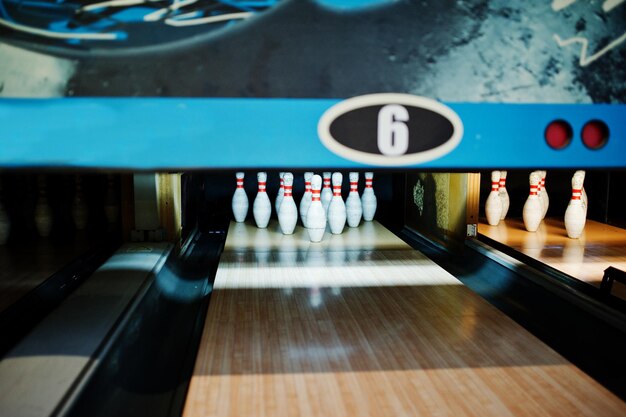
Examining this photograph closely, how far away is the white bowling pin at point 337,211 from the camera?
3678mm

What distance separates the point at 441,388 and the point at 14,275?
5.98 ft

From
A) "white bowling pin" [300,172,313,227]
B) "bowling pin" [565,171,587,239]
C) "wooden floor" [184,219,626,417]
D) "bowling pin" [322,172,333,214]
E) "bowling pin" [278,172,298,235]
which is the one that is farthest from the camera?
"bowling pin" [322,172,333,214]

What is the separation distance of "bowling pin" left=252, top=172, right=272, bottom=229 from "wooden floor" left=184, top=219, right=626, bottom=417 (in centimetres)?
105

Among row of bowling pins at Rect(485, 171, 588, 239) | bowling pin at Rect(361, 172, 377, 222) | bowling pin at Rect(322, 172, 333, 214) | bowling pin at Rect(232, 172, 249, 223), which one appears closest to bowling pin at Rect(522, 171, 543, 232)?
row of bowling pins at Rect(485, 171, 588, 239)

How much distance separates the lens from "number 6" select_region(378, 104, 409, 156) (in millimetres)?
793

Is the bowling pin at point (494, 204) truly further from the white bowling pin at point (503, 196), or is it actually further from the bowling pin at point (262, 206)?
the bowling pin at point (262, 206)

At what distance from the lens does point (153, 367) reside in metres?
1.80

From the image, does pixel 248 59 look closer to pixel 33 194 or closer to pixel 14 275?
pixel 14 275

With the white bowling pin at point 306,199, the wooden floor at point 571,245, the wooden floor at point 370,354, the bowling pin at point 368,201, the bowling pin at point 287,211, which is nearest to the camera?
the wooden floor at point 370,354

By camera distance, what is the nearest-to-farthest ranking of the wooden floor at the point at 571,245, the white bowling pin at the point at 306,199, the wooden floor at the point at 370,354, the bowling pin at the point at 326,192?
the wooden floor at the point at 370,354 < the wooden floor at the point at 571,245 < the white bowling pin at the point at 306,199 < the bowling pin at the point at 326,192

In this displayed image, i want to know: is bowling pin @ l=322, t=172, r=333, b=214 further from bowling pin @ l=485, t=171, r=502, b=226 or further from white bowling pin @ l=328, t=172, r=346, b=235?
bowling pin @ l=485, t=171, r=502, b=226

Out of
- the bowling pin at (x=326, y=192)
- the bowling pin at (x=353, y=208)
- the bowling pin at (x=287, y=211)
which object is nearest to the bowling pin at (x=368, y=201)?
the bowling pin at (x=353, y=208)

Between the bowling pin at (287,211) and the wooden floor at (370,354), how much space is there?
2.78 feet

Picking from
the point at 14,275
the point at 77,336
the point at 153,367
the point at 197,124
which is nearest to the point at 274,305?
the point at 153,367
